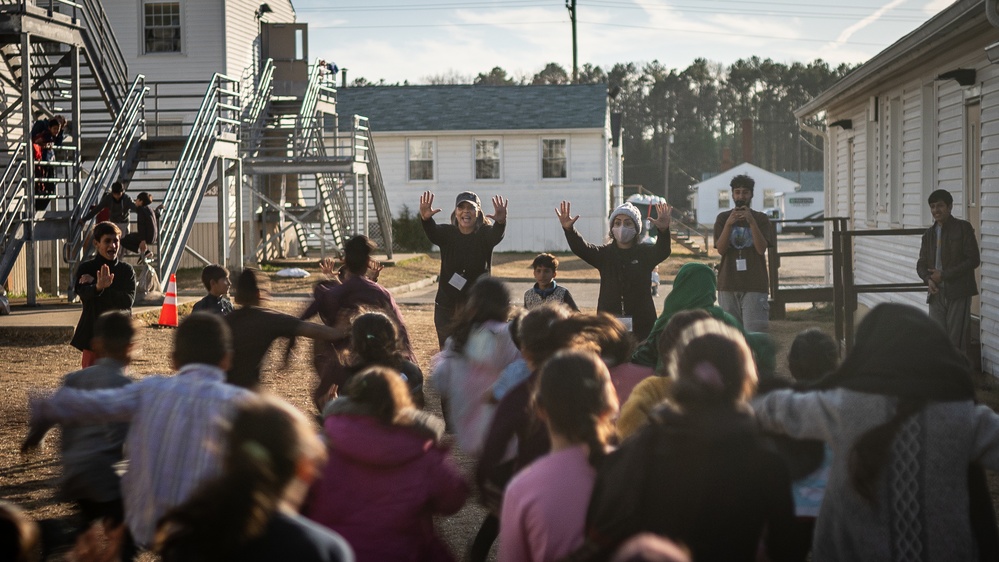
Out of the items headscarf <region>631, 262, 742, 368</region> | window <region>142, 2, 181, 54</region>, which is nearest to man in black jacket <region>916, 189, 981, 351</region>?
headscarf <region>631, 262, 742, 368</region>

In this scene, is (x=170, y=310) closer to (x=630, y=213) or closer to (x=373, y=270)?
(x=373, y=270)

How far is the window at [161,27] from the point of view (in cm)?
2992

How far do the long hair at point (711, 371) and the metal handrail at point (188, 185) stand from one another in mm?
15319

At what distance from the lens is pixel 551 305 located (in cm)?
486

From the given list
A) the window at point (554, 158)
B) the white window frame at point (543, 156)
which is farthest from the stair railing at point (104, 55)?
the window at point (554, 158)

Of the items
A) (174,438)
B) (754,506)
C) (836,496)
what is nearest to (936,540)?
(836,496)

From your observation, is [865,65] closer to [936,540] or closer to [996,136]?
[996,136]

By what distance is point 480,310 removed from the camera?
5.54m

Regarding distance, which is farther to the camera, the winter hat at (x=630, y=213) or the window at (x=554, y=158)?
the window at (x=554, y=158)

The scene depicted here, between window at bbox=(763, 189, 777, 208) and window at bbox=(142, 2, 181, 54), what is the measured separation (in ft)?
192

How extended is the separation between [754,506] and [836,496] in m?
0.66

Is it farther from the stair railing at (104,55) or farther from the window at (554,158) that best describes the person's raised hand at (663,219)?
the window at (554,158)

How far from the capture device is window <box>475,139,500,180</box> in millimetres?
40094

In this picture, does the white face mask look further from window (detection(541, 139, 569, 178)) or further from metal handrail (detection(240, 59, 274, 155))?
window (detection(541, 139, 569, 178))
